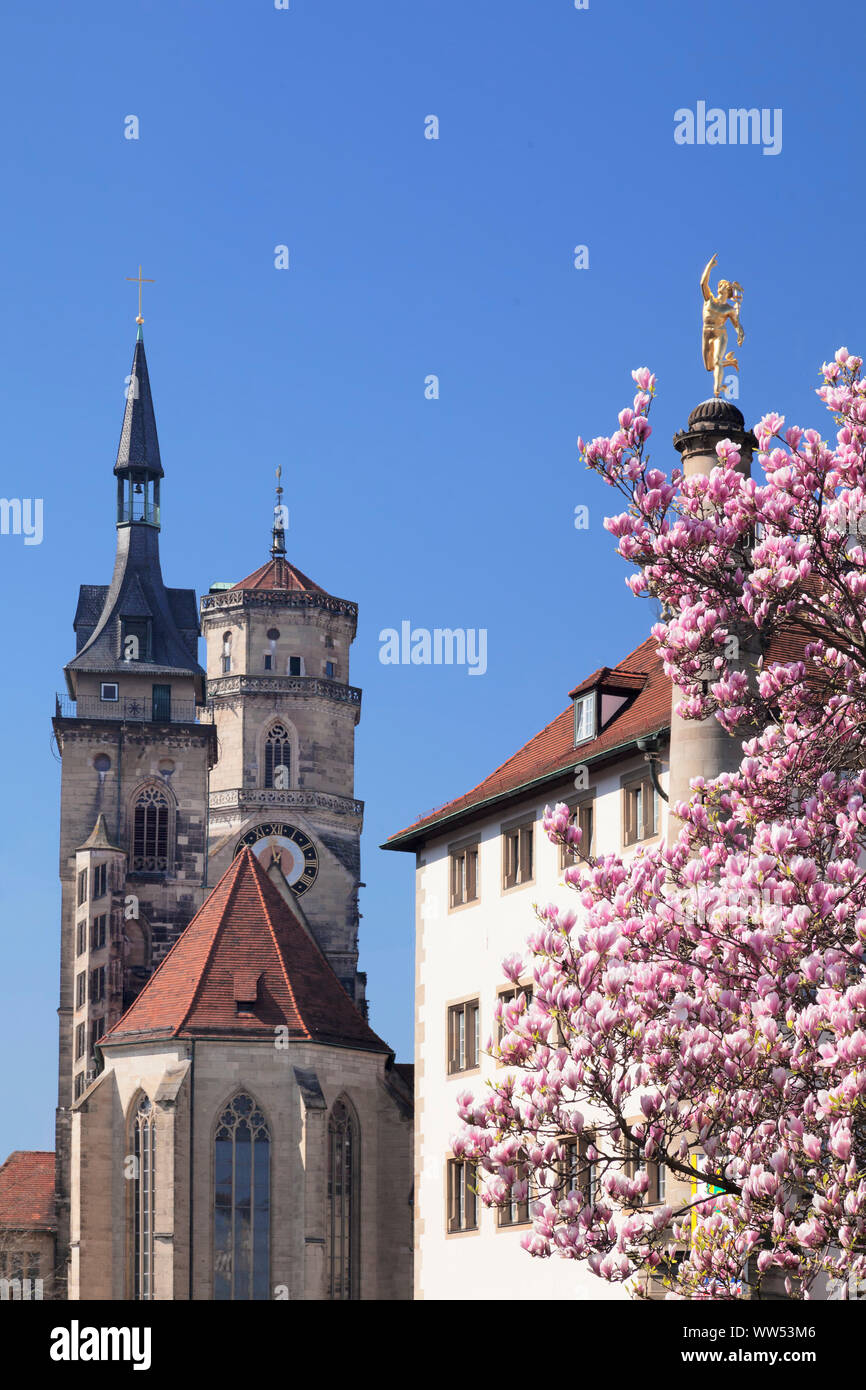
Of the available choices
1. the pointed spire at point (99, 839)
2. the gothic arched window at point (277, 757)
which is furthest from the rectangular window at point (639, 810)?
the gothic arched window at point (277, 757)

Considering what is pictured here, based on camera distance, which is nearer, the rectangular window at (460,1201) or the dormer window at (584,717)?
the dormer window at (584,717)

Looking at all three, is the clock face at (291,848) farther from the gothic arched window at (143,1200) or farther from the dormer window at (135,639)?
the gothic arched window at (143,1200)

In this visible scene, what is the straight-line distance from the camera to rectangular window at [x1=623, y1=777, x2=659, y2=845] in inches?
1829

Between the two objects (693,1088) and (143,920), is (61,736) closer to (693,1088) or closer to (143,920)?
(143,920)

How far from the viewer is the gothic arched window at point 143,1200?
6481 centimetres

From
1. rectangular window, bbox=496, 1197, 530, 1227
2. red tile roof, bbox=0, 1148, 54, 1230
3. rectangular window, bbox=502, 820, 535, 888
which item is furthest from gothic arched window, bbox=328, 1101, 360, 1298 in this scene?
red tile roof, bbox=0, 1148, 54, 1230

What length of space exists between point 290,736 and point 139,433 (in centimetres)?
2051

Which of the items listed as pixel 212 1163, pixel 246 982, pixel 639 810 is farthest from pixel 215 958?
pixel 639 810

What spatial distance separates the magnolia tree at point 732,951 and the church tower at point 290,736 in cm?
9596

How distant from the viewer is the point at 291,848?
405 ft

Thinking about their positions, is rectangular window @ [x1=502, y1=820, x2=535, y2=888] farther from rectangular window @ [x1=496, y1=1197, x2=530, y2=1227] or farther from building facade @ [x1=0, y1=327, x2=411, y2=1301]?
building facade @ [x1=0, y1=327, x2=411, y2=1301]

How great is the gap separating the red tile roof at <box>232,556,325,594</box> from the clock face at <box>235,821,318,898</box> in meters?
15.5
